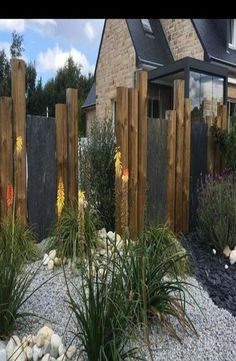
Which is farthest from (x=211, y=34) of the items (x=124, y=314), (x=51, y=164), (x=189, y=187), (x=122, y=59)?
(x=124, y=314)

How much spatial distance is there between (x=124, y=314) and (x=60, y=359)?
0.41m

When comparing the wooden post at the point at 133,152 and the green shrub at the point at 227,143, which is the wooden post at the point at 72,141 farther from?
the green shrub at the point at 227,143

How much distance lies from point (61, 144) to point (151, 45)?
9.52 metres

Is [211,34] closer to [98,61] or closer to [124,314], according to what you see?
[98,61]

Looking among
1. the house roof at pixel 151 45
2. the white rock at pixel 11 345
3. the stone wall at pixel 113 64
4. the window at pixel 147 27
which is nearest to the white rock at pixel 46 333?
the white rock at pixel 11 345

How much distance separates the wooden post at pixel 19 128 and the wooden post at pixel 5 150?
0.17ft

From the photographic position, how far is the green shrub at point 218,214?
4.29 meters

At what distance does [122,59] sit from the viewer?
506 inches

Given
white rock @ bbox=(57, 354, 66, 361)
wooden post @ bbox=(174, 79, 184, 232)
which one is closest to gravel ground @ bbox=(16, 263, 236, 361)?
white rock @ bbox=(57, 354, 66, 361)

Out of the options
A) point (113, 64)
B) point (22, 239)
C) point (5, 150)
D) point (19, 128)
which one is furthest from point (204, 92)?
point (22, 239)

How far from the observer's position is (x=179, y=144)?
5.06 metres

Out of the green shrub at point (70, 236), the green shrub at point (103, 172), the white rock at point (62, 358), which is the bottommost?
the white rock at point (62, 358)

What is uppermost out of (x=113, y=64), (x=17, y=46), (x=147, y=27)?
(x=17, y=46)

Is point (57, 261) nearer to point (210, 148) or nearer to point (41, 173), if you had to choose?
point (41, 173)
